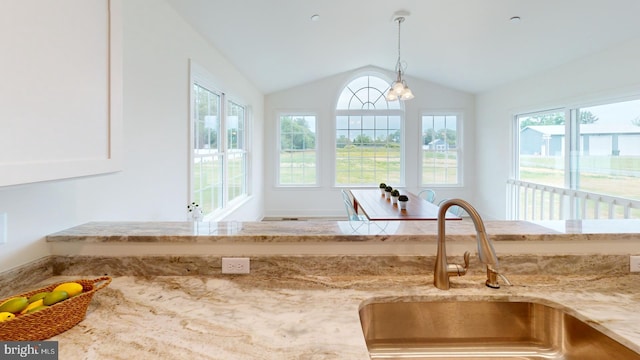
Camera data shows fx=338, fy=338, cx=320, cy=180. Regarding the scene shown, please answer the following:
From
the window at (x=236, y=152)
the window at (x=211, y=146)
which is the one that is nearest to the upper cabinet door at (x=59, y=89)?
the window at (x=211, y=146)

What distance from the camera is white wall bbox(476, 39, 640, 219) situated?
3383 millimetres

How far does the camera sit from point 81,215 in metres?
1.54

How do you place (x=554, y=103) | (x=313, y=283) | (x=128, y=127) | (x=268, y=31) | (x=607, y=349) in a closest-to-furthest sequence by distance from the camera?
(x=607, y=349)
(x=313, y=283)
(x=128, y=127)
(x=268, y=31)
(x=554, y=103)

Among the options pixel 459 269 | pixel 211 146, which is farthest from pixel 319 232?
pixel 211 146

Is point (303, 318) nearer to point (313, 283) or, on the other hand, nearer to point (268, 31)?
point (313, 283)

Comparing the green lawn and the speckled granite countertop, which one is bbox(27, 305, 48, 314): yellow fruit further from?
the green lawn

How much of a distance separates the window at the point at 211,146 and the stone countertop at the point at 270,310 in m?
1.94

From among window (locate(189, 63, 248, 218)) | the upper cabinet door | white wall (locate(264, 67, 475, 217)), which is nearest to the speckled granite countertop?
the upper cabinet door

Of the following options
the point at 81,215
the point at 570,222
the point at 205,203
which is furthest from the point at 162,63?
the point at 570,222

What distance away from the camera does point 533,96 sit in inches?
189

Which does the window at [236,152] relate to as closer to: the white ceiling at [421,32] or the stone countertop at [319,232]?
the white ceiling at [421,32]

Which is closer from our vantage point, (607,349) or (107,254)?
(607,349)

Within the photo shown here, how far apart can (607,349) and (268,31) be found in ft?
11.6

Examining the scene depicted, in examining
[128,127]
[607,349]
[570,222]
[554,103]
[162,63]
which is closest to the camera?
[607,349]
